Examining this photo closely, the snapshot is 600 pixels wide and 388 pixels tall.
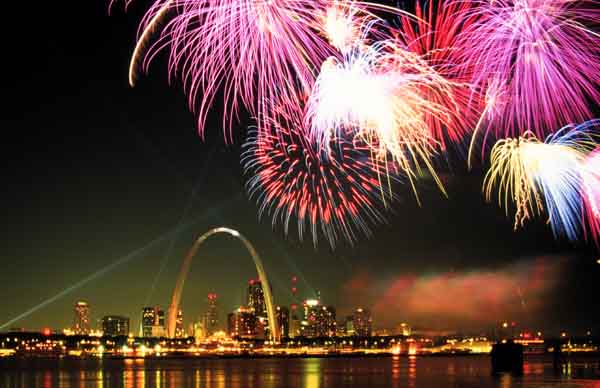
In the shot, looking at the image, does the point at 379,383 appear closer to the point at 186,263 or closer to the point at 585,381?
the point at 585,381

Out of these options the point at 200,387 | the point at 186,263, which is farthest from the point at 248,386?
the point at 186,263

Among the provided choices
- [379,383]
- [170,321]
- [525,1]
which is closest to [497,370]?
[379,383]

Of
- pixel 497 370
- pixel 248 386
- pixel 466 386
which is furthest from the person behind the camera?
pixel 497 370

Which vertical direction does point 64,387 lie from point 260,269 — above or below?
below

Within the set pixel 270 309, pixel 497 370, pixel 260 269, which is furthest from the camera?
pixel 270 309

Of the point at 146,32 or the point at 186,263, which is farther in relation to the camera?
the point at 186,263

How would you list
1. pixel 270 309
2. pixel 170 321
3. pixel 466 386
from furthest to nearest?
1. pixel 170 321
2. pixel 270 309
3. pixel 466 386

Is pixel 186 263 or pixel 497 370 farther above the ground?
pixel 186 263

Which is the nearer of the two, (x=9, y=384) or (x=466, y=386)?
(x=466, y=386)

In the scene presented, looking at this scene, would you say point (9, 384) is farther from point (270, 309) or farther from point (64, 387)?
point (270, 309)
